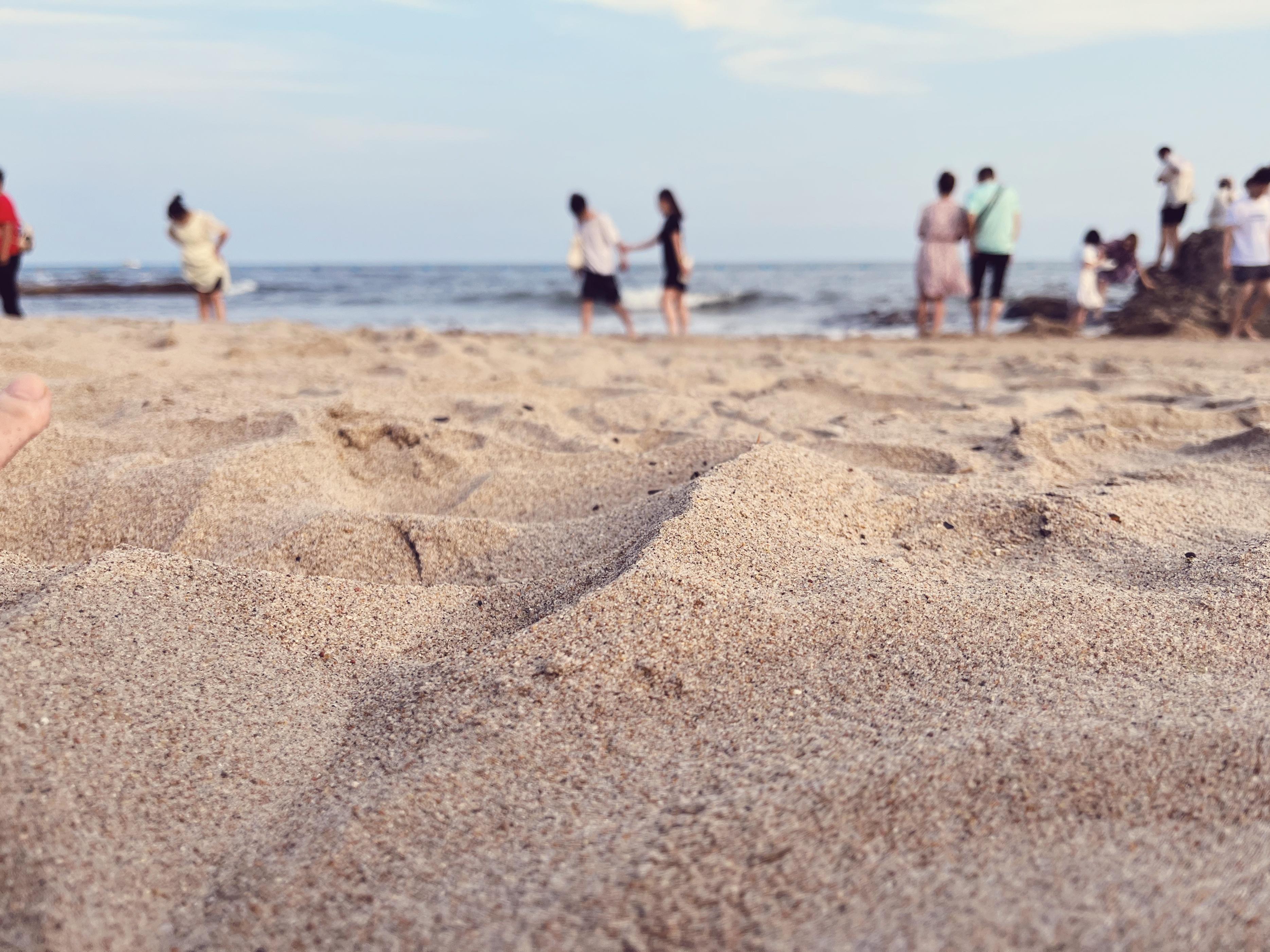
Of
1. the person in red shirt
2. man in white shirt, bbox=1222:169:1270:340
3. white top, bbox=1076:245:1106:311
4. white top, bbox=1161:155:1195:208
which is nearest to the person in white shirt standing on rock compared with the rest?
white top, bbox=1161:155:1195:208

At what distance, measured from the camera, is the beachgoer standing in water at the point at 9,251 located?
6676 millimetres

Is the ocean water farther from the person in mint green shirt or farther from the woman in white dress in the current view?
the woman in white dress

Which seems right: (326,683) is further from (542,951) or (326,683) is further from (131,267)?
(131,267)

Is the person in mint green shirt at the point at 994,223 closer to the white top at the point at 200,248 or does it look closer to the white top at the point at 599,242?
the white top at the point at 599,242

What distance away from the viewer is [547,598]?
4.94 feet

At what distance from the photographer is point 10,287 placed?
23.2 ft

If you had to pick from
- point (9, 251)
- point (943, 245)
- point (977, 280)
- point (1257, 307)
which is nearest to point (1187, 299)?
point (1257, 307)

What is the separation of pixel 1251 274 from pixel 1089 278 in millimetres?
2306

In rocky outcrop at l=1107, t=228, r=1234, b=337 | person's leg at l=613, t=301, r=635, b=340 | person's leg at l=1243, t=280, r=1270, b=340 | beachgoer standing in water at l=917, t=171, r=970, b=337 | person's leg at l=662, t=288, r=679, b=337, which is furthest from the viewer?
rocky outcrop at l=1107, t=228, r=1234, b=337

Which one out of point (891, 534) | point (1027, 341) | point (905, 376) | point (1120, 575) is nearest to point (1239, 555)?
point (1120, 575)

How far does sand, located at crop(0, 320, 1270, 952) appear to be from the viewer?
0.85m

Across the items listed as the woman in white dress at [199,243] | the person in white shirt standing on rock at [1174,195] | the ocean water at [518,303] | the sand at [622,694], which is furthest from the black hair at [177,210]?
the person in white shirt standing on rock at [1174,195]

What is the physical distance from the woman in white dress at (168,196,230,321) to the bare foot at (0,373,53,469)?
5.89m

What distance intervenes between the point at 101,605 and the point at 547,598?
68cm
